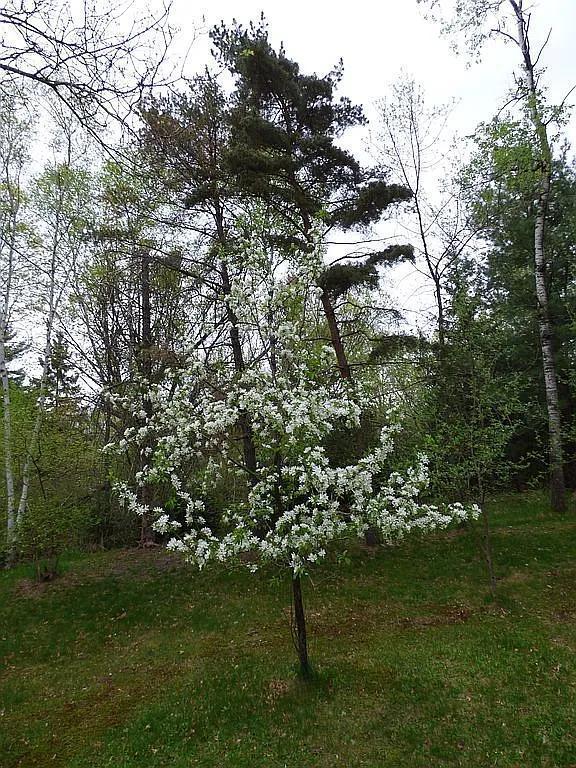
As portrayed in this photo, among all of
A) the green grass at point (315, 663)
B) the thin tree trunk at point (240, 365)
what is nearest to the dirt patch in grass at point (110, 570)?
the green grass at point (315, 663)

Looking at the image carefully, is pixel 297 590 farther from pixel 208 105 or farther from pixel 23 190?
pixel 23 190

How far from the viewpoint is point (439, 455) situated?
8344 mm

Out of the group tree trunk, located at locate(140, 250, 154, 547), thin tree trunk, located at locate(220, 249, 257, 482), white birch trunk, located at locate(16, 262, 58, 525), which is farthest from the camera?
tree trunk, located at locate(140, 250, 154, 547)

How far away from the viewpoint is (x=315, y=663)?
20.4ft

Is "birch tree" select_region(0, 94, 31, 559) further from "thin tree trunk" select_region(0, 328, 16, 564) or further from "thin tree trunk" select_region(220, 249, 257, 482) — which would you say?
"thin tree trunk" select_region(220, 249, 257, 482)

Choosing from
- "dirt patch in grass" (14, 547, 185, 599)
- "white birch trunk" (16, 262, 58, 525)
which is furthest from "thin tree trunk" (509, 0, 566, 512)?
"white birch trunk" (16, 262, 58, 525)

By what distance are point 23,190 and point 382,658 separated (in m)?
13.9

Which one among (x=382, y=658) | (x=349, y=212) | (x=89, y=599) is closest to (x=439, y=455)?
A: (x=382, y=658)

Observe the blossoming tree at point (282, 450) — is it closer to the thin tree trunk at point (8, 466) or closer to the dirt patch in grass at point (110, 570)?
the dirt patch in grass at point (110, 570)

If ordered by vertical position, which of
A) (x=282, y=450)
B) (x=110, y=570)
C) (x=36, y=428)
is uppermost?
(x=36, y=428)

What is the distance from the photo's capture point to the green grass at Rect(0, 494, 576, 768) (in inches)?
183

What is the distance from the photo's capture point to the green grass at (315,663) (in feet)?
15.3

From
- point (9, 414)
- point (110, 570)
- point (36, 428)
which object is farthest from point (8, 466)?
point (110, 570)

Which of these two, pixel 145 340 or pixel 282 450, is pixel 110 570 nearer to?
pixel 145 340
